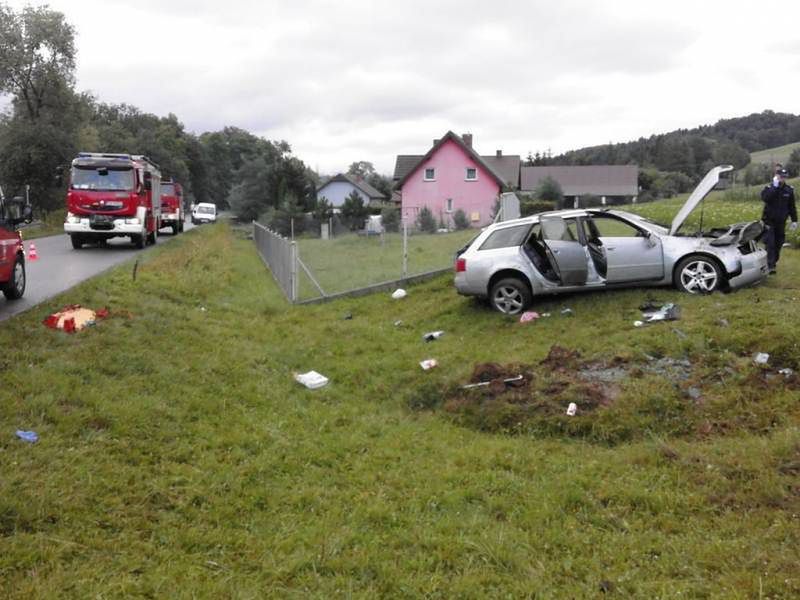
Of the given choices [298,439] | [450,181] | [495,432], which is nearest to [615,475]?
[495,432]

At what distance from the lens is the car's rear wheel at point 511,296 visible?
34.9 feet

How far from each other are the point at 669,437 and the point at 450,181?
1648 inches

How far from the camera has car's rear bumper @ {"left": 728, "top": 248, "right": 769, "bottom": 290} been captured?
31.5 feet

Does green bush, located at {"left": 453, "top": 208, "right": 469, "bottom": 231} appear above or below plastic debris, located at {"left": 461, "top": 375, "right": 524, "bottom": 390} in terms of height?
above

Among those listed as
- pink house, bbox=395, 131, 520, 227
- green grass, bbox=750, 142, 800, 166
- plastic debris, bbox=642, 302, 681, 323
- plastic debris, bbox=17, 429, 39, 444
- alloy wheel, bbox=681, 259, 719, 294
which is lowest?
plastic debris, bbox=17, 429, 39, 444

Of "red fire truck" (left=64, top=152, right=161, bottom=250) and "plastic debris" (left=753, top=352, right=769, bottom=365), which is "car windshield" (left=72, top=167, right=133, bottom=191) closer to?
"red fire truck" (left=64, top=152, right=161, bottom=250)

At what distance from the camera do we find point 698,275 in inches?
383

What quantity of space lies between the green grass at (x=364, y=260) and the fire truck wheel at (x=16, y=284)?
18.7 feet

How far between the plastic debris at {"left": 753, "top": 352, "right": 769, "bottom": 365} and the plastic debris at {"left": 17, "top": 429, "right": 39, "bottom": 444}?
22.3 feet

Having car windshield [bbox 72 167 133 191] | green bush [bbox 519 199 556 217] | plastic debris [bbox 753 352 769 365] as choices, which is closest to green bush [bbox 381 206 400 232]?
green bush [bbox 519 199 556 217]

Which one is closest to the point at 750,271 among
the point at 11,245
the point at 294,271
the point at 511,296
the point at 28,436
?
the point at 511,296

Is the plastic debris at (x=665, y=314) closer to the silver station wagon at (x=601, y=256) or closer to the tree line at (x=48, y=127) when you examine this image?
the silver station wagon at (x=601, y=256)

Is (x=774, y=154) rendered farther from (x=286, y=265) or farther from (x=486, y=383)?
(x=486, y=383)

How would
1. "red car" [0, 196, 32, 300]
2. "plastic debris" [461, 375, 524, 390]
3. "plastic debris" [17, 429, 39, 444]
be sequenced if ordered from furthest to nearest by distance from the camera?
1. "red car" [0, 196, 32, 300]
2. "plastic debris" [461, 375, 524, 390]
3. "plastic debris" [17, 429, 39, 444]
